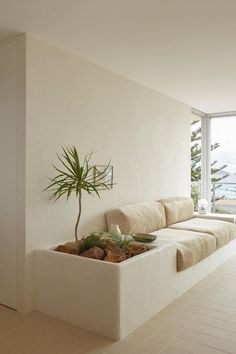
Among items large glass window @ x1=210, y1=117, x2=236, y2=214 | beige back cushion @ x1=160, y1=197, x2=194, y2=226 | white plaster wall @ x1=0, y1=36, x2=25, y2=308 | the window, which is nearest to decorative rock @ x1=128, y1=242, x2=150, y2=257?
white plaster wall @ x1=0, y1=36, x2=25, y2=308

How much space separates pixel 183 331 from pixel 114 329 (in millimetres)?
579

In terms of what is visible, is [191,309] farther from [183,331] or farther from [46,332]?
[46,332]

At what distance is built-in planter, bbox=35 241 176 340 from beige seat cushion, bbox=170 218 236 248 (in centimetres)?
142

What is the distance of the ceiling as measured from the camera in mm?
2527

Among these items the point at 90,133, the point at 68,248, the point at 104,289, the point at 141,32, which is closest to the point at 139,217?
the point at 90,133

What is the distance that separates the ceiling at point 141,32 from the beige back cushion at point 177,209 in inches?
72.5

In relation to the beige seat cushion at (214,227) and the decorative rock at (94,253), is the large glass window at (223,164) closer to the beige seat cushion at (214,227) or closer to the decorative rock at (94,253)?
the beige seat cushion at (214,227)

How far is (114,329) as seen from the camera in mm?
2582

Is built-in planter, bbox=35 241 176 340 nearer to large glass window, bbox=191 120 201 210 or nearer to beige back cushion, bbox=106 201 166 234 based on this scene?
beige back cushion, bbox=106 201 166 234

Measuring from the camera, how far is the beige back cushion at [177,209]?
4957 mm

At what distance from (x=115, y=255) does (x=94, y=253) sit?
18 centimetres

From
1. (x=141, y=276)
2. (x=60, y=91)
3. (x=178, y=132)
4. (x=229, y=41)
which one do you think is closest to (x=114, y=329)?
(x=141, y=276)

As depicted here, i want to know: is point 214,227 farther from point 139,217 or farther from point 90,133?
Answer: point 90,133

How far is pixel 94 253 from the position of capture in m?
2.85
